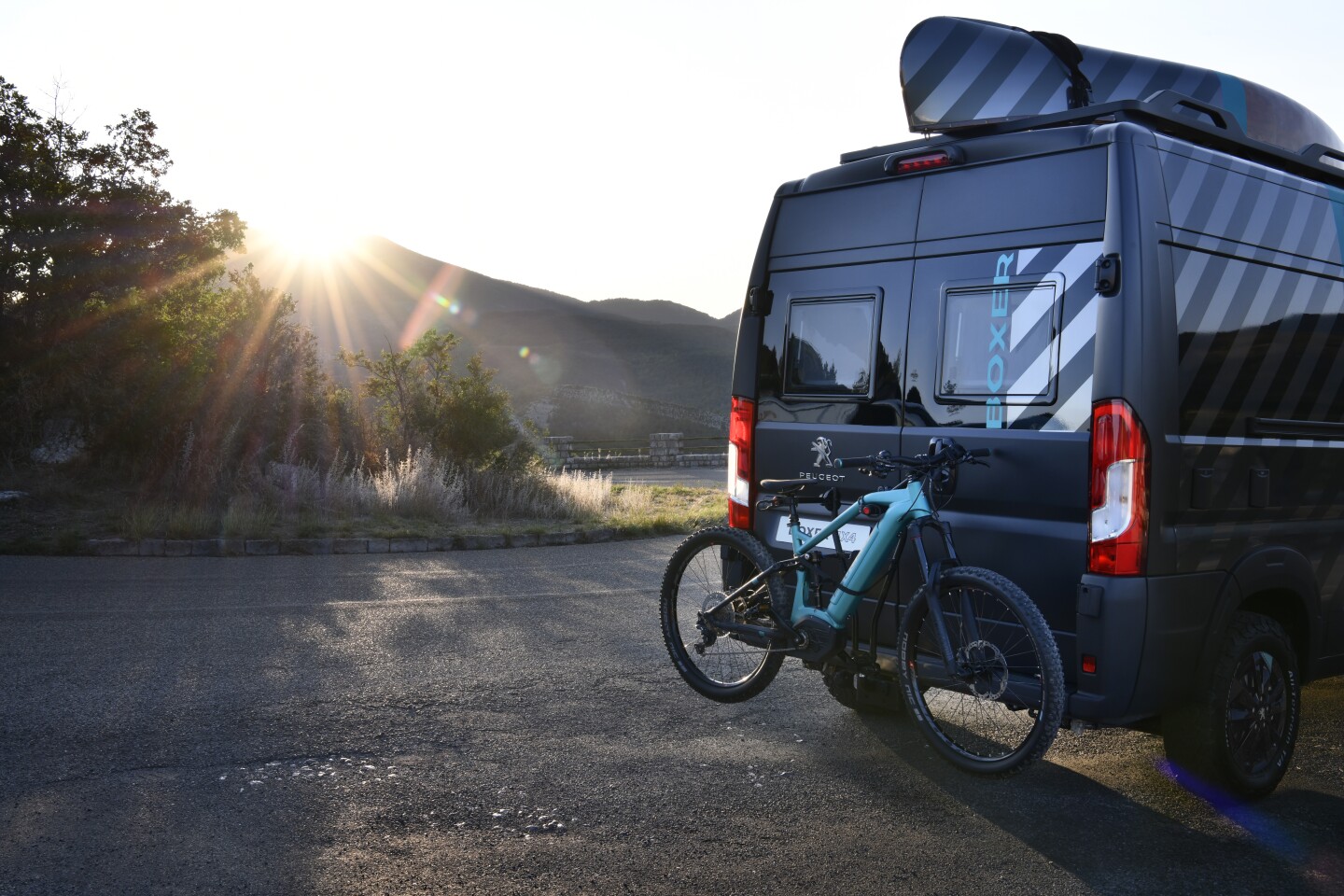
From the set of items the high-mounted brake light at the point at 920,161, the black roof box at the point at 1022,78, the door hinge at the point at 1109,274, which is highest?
the black roof box at the point at 1022,78

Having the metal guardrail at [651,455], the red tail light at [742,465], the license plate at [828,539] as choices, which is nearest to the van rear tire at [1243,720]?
the license plate at [828,539]

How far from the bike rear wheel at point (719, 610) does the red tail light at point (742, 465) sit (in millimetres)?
127

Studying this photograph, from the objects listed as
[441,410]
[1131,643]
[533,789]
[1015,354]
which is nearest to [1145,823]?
[1131,643]

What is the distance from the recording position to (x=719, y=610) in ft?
19.3

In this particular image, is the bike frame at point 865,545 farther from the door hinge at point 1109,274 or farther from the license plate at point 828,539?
the door hinge at point 1109,274

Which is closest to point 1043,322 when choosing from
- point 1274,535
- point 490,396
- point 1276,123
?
point 1274,535

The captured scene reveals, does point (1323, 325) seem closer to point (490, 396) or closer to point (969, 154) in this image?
point (969, 154)

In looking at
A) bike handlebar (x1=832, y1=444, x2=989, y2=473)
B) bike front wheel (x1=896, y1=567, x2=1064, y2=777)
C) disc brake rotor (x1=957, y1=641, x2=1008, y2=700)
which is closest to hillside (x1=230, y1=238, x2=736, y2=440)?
bike handlebar (x1=832, y1=444, x2=989, y2=473)

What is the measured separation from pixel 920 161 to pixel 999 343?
932 mm

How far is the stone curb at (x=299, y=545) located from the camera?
41.9ft

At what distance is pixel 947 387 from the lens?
197 inches

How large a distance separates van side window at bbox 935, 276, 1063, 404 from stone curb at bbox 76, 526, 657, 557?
32.3 feet

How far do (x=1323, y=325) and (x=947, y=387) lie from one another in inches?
71.0

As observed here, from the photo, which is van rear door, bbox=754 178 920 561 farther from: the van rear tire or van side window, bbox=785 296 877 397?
the van rear tire
